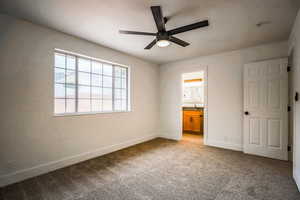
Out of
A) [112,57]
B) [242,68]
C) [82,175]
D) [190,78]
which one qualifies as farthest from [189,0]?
[190,78]

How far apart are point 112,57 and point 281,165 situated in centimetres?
429

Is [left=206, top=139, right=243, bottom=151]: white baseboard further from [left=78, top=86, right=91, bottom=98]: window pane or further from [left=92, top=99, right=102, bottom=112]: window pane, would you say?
[left=78, top=86, right=91, bottom=98]: window pane

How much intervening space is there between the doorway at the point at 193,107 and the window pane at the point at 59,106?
145 inches

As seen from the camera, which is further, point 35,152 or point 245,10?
point 35,152

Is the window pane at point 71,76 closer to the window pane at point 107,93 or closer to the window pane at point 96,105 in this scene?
the window pane at point 96,105

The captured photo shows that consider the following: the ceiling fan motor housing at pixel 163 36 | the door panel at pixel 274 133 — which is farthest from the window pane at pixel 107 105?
the door panel at pixel 274 133

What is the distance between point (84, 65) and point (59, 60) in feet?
1.61

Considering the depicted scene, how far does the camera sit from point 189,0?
1822 mm

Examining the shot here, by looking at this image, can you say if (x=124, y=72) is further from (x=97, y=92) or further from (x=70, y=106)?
(x=70, y=106)

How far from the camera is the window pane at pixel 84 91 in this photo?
3.03 meters

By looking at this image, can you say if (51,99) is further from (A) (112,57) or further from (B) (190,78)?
(B) (190,78)

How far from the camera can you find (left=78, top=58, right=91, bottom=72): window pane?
303cm

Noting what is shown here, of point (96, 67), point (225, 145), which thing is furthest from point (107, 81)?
point (225, 145)

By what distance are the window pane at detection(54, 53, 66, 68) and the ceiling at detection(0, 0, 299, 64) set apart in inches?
18.9
